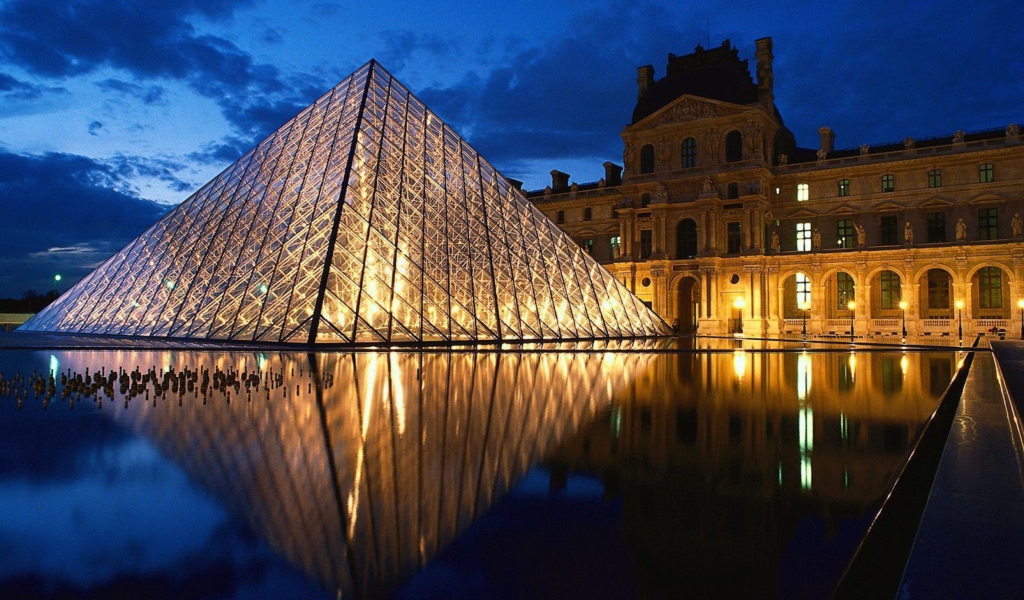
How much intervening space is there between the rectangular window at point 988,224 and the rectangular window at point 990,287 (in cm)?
181

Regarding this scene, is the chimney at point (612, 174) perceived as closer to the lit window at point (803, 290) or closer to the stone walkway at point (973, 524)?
the lit window at point (803, 290)

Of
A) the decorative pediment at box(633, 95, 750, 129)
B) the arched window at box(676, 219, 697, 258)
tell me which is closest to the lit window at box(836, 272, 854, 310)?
the arched window at box(676, 219, 697, 258)

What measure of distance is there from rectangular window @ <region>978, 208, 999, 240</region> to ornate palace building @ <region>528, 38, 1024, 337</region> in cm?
7

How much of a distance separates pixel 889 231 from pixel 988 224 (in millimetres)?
4842

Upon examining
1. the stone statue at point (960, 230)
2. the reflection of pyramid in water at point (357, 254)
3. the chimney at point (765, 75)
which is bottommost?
the reflection of pyramid in water at point (357, 254)

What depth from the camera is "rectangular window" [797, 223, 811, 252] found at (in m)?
42.6

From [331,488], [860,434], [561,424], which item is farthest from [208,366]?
[860,434]

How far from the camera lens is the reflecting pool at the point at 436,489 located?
3047 mm

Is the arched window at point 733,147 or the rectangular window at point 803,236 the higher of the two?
the arched window at point 733,147

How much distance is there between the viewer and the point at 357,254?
2039cm

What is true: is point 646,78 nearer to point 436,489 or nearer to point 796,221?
point 796,221

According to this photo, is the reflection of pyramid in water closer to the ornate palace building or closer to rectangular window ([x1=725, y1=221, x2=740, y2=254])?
the ornate palace building

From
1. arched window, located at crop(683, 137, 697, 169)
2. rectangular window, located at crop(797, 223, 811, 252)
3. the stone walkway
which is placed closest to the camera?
the stone walkway

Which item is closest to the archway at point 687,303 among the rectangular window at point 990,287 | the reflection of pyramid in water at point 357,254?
the reflection of pyramid in water at point 357,254
